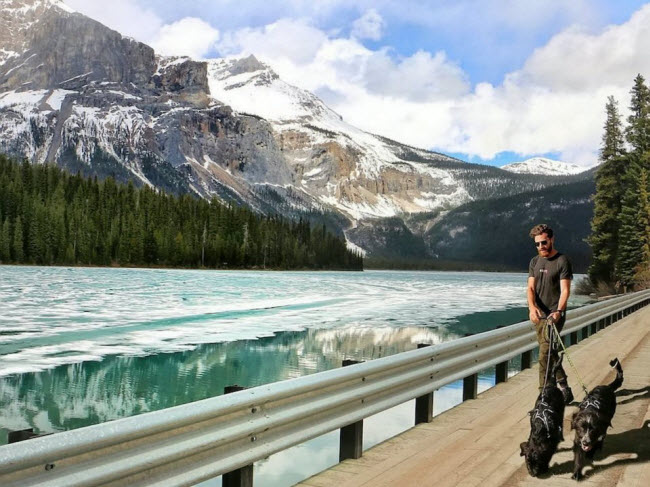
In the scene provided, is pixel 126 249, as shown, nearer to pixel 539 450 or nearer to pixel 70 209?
pixel 70 209

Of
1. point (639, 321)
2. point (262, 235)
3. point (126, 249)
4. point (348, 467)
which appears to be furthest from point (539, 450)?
point (262, 235)

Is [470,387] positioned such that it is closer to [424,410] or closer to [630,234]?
[424,410]

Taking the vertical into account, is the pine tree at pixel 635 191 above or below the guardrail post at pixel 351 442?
above

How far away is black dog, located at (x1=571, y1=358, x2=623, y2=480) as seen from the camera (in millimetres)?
5277

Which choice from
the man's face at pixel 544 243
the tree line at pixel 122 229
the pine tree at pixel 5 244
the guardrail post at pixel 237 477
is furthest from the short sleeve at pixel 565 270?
the tree line at pixel 122 229

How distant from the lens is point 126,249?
412 ft

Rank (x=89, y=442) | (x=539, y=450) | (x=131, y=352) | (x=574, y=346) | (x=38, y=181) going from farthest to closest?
1. (x=38, y=181)
2. (x=131, y=352)
3. (x=574, y=346)
4. (x=539, y=450)
5. (x=89, y=442)

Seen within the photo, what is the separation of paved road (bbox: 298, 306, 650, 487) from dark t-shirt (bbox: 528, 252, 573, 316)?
1.31 m

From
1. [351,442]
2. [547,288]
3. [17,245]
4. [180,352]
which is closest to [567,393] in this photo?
[547,288]

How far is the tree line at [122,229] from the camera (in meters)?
117

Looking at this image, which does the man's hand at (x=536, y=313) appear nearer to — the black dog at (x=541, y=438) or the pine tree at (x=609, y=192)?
the black dog at (x=541, y=438)

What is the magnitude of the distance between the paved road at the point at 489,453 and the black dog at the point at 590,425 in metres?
0.14

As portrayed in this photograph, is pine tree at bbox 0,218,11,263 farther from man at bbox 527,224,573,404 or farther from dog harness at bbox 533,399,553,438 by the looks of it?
dog harness at bbox 533,399,553,438

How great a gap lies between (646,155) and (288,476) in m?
50.3
